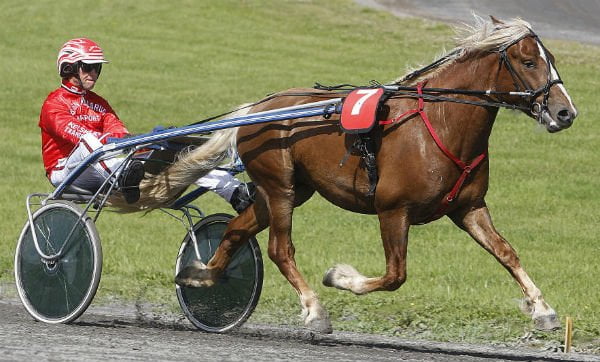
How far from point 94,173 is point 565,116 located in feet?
9.60

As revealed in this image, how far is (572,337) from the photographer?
695cm

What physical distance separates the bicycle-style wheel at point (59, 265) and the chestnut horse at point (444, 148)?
1.27 meters

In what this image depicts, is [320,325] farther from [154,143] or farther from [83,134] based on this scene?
[83,134]

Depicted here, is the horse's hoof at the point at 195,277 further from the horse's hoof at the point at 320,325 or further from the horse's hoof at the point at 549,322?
the horse's hoof at the point at 549,322

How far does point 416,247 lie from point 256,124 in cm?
408

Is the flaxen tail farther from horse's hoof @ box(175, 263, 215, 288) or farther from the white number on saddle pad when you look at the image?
the white number on saddle pad

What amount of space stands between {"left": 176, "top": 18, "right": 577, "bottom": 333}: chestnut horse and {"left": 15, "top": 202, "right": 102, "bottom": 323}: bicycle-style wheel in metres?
1.27

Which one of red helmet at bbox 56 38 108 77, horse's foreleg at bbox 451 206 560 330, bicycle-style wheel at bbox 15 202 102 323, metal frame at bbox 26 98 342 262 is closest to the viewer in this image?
horse's foreleg at bbox 451 206 560 330

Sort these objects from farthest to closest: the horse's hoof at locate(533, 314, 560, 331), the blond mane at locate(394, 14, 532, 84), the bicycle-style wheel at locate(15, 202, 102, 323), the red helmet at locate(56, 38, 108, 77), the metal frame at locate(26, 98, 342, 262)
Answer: the red helmet at locate(56, 38, 108, 77) → the bicycle-style wheel at locate(15, 202, 102, 323) → the metal frame at locate(26, 98, 342, 262) → the blond mane at locate(394, 14, 532, 84) → the horse's hoof at locate(533, 314, 560, 331)

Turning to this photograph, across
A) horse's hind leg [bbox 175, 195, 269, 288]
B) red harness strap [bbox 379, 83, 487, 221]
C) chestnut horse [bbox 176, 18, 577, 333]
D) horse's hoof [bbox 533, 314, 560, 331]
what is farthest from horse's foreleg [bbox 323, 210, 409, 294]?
horse's hind leg [bbox 175, 195, 269, 288]

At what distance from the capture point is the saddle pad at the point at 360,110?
6047mm

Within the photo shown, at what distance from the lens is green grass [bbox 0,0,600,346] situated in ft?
26.6

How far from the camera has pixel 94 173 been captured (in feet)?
23.5

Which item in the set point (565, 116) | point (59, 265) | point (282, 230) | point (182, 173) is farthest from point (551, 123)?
point (59, 265)
